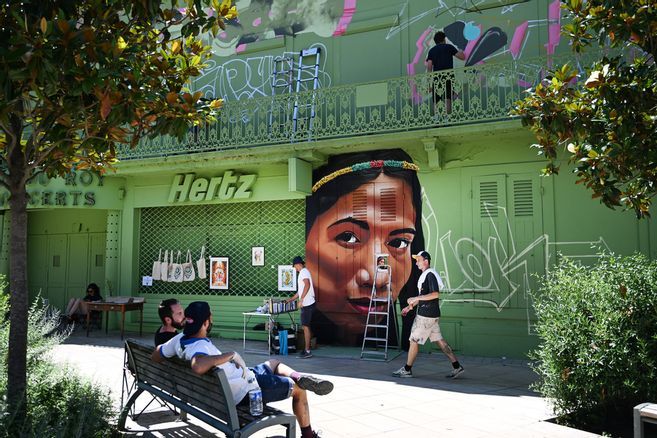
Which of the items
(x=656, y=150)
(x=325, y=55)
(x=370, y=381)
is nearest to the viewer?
(x=656, y=150)

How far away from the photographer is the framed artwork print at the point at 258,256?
13.7m

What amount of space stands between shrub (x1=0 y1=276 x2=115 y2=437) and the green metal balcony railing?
21.9 ft

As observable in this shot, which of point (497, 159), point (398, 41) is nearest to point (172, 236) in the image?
point (398, 41)

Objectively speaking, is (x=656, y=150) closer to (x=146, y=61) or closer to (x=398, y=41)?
(x=146, y=61)

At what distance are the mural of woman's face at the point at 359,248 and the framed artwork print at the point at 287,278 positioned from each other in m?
0.53

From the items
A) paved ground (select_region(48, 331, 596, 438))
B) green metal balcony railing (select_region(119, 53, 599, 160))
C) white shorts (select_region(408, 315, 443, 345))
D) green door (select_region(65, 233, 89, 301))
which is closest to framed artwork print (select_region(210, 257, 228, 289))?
green metal balcony railing (select_region(119, 53, 599, 160))

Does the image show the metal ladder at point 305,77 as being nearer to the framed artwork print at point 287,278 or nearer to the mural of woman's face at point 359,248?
the mural of woman's face at point 359,248

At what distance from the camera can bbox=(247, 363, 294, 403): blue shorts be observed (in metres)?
5.07

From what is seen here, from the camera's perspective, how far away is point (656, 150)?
520cm

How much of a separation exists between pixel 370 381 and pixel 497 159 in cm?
517

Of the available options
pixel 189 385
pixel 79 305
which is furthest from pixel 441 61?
pixel 79 305

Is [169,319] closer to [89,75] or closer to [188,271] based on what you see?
[89,75]

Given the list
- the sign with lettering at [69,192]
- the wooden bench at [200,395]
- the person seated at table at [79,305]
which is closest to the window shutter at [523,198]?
the wooden bench at [200,395]

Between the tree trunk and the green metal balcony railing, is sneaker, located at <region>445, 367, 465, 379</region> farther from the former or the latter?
the tree trunk
